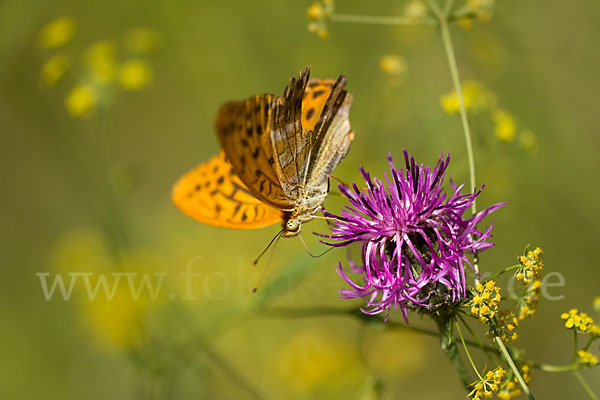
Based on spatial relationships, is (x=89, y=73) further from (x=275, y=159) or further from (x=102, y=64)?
(x=275, y=159)

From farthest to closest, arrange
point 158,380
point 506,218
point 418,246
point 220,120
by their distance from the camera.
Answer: point 506,218, point 158,380, point 220,120, point 418,246

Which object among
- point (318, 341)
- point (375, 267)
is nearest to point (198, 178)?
point (375, 267)

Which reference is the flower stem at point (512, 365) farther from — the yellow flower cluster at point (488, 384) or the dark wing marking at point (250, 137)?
the dark wing marking at point (250, 137)

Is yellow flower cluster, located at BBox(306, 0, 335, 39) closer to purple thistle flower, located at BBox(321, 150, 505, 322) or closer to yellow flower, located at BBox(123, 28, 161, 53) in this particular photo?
purple thistle flower, located at BBox(321, 150, 505, 322)

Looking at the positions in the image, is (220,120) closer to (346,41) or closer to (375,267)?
(375,267)

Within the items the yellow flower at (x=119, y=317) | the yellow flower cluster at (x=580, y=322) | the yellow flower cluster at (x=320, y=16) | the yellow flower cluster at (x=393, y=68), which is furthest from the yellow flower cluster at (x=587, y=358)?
the yellow flower at (x=119, y=317)

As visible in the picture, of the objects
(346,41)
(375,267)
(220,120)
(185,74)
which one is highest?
(346,41)

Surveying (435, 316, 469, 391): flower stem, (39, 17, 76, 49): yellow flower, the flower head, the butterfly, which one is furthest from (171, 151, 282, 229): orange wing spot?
(39, 17, 76, 49): yellow flower
